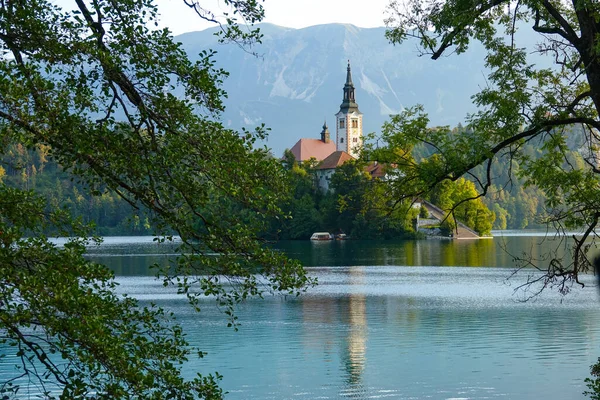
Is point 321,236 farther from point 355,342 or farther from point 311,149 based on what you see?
point 355,342

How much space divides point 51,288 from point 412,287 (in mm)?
32848

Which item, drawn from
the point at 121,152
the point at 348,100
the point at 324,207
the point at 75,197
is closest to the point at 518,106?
the point at 121,152

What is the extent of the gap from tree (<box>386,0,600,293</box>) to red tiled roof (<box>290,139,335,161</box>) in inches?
5141

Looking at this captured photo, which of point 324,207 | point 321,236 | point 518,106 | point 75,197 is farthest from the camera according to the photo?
point 75,197

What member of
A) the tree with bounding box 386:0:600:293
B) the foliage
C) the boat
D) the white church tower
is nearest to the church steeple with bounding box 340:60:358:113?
the white church tower

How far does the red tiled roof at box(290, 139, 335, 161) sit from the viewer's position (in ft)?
476

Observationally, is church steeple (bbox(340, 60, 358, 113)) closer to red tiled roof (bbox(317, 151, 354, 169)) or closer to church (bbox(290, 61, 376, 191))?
church (bbox(290, 61, 376, 191))

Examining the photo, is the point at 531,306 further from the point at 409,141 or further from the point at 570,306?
the point at 409,141

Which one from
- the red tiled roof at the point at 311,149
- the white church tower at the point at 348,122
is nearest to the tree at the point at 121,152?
the red tiled roof at the point at 311,149

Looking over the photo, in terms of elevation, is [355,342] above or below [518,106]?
below

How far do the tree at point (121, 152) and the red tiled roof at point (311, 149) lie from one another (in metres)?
136

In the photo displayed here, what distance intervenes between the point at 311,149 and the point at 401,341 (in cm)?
12378

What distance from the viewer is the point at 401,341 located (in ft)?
76.8

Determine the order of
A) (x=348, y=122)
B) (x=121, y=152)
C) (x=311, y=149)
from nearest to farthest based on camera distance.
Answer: (x=121, y=152)
(x=311, y=149)
(x=348, y=122)
